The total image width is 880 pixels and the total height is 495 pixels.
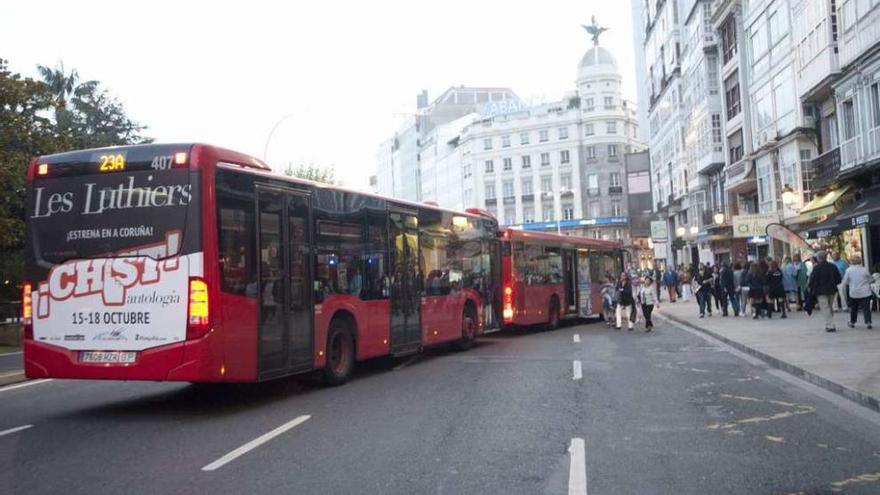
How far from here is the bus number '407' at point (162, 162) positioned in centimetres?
939

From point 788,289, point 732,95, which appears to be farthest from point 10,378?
point 732,95

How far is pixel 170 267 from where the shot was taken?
9.24 m

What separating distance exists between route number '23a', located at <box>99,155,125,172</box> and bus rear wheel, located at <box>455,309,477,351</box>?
29.8 feet

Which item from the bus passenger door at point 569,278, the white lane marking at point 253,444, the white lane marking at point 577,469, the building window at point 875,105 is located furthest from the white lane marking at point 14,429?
the building window at point 875,105

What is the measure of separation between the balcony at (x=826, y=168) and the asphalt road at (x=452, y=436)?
51.7ft

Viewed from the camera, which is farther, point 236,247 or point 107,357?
point 236,247

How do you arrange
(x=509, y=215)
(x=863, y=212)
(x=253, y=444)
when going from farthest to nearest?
(x=509, y=215) < (x=863, y=212) < (x=253, y=444)

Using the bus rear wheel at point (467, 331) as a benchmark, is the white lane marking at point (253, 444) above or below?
below

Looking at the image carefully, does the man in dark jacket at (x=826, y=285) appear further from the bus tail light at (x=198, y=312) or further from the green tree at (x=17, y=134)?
the green tree at (x=17, y=134)

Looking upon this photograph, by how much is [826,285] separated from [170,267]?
1450 cm

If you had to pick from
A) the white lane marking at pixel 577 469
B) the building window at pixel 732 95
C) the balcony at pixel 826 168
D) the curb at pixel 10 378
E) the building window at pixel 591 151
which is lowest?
the white lane marking at pixel 577 469

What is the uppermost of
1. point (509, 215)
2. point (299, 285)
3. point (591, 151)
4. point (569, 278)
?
point (591, 151)

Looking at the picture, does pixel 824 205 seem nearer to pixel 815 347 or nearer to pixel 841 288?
pixel 841 288

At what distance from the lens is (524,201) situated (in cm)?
10244
